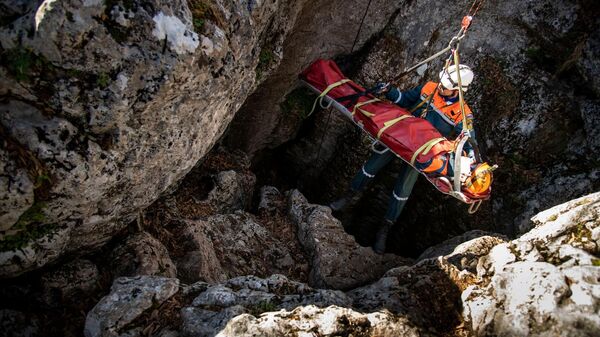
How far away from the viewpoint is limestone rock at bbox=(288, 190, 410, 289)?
559 cm

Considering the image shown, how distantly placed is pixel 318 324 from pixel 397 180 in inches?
161

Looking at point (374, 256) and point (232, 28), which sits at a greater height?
point (232, 28)

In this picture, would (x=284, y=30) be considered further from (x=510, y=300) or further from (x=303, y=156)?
(x=510, y=300)

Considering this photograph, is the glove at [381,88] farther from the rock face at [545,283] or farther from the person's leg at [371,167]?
the rock face at [545,283]

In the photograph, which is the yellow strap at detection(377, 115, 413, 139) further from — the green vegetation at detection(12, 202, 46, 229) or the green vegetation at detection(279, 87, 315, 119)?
the green vegetation at detection(12, 202, 46, 229)

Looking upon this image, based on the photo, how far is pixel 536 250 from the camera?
381cm

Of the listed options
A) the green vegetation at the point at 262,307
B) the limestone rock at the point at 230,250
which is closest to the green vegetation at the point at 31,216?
the limestone rock at the point at 230,250

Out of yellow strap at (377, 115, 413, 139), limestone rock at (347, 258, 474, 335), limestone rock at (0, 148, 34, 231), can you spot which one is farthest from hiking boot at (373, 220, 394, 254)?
limestone rock at (0, 148, 34, 231)

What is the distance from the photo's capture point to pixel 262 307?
3852mm

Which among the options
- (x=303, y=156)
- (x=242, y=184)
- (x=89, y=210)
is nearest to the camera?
(x=89, y=210)

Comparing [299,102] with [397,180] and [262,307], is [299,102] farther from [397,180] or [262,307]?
[262,307]

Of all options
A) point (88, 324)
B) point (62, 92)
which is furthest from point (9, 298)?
point (62, 92)

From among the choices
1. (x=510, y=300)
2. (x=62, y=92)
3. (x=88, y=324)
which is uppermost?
(x=62, y=92)

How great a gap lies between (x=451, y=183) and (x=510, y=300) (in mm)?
2688
